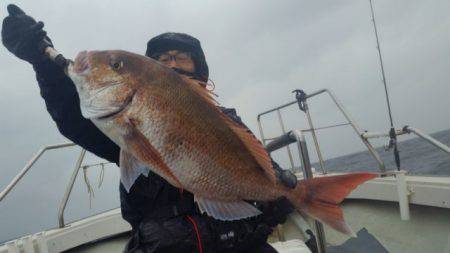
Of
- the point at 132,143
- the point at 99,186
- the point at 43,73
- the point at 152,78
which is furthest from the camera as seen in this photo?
the point at 99,186

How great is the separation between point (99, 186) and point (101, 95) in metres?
3.78

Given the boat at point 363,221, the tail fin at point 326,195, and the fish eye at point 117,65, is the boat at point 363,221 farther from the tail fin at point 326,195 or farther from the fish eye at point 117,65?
the fish eye at point 117,65

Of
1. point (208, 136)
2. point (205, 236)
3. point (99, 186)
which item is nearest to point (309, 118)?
point (99, 186)

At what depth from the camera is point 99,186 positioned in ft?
17.3

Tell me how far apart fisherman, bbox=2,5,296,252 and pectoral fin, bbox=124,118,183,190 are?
589 millimetres

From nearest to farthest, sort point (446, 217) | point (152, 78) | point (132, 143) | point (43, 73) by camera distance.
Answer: point (132, 143) → point (152, 78) → point (43, 73) → point (446, 217)

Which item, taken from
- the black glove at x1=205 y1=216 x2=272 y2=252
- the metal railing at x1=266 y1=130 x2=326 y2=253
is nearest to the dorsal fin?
the black glove at x1=205 y1=216 x2=272 y2=252

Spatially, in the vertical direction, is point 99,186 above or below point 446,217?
above

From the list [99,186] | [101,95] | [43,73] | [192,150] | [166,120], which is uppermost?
[43,73]

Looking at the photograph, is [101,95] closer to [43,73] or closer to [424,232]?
[43,73]

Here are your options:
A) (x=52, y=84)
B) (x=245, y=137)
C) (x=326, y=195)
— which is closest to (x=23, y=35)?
(x=52, y=84)

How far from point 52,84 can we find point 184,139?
3.54 ft

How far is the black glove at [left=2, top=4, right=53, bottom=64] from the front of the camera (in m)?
2.10

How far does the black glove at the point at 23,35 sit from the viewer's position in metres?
2.10
